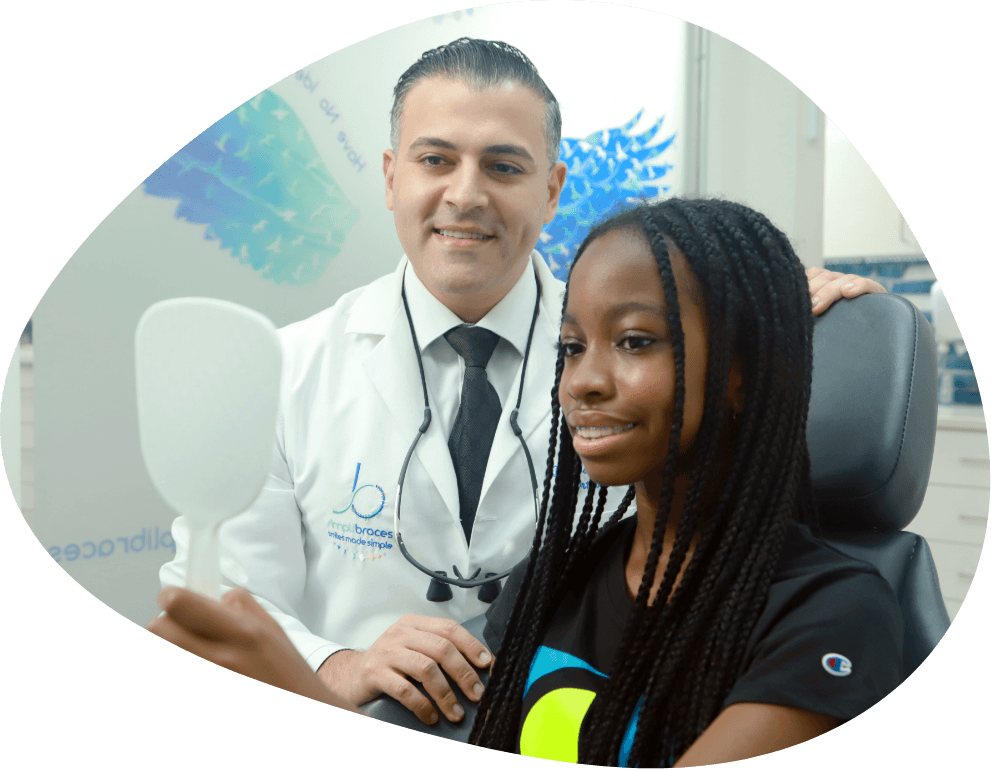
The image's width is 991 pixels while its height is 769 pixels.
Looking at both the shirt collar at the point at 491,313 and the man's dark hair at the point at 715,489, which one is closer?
the man's dark hair at the point at 715,489

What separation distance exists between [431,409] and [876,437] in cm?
69

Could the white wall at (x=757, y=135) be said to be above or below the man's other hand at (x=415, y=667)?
above

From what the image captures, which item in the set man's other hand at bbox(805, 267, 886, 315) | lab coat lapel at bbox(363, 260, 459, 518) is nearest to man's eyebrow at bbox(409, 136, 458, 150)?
lab coat lapel at bbox(363, 260, 459, 518)

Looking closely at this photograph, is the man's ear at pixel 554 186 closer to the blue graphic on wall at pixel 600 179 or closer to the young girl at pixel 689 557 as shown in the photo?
the blue graphic on wall at pixel 600 179

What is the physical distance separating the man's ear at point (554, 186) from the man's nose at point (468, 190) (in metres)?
0.11

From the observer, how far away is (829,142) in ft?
4.69

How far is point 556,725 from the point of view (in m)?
1.19

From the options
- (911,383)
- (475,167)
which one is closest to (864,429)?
(911,383)

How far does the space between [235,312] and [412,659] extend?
1.82 ft

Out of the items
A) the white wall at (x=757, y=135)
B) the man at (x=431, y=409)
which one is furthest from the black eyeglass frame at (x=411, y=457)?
the white wall at (x=757, y=135)

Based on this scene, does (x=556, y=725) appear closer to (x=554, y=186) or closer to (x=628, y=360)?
(x=628, y=360)

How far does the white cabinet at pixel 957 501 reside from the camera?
140cm

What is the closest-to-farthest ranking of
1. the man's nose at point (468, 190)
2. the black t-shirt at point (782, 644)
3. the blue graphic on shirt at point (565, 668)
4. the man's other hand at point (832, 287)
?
the black t-shirt at point (782, 644) → the blue graphic on shirt at point (565, 668) → the man's nose at point (468, 190) → the man's other hand at point (832, 287)

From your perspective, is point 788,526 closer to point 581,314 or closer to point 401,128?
point 581,314
